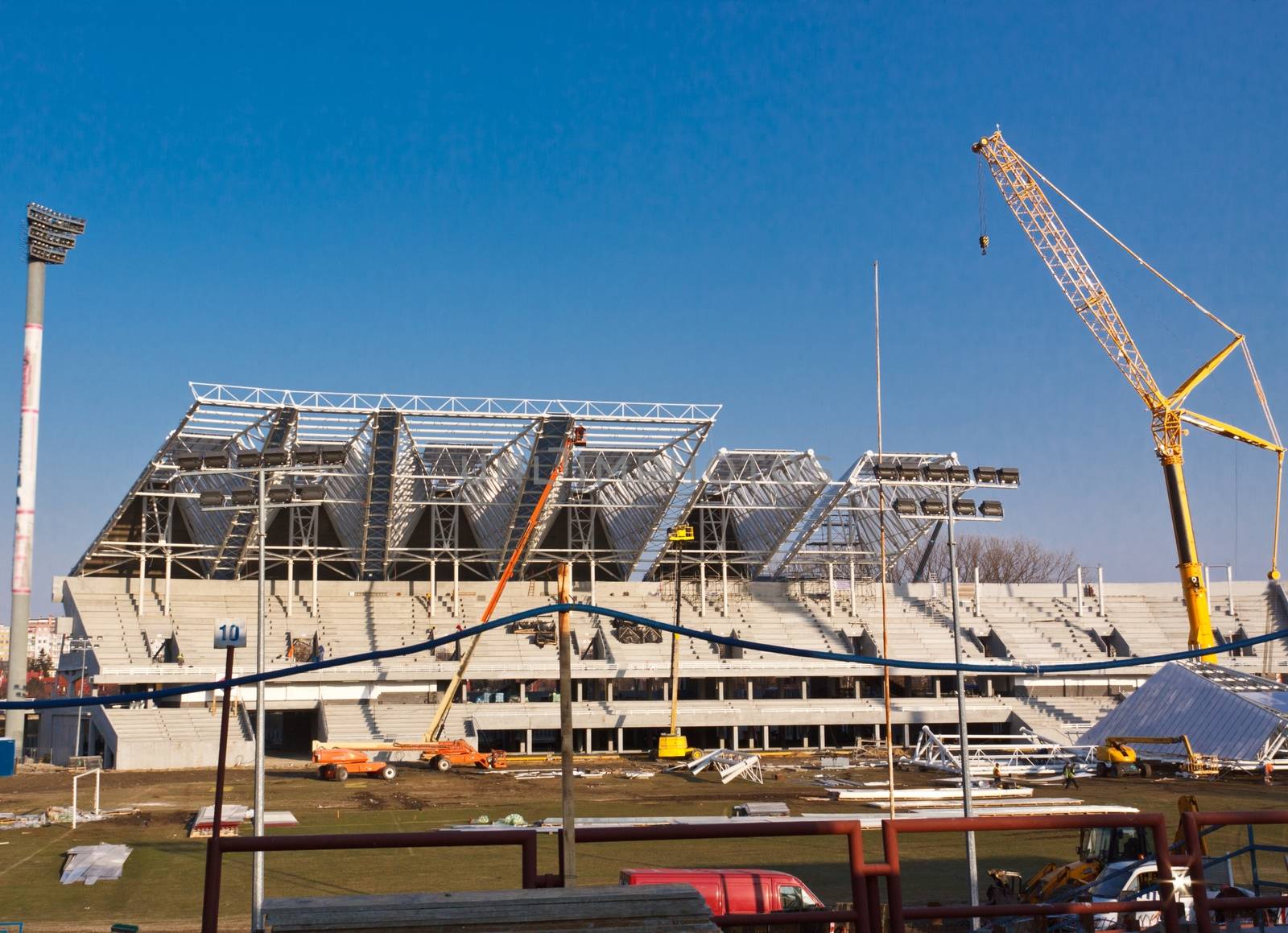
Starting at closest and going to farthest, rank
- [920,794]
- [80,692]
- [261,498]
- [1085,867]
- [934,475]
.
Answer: [1085,867] → [261,498] → [920,794] → [934,475] → [80,692]

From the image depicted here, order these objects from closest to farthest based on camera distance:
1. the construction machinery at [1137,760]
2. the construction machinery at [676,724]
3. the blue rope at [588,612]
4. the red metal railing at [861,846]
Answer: the red metal railing at [861,846] < the blue rope at [588,612] < the construction machinery at [1137,760] < the construction machinery at [676,724]

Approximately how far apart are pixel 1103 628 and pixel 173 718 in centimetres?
5922

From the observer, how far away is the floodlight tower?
195 ft

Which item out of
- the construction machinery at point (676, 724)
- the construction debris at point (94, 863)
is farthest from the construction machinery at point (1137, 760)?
the construction debris at point (94, 863)

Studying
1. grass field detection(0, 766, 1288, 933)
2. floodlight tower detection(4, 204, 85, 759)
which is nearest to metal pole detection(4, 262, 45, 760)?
floodlight tower detection(4, 204, 85, 759)

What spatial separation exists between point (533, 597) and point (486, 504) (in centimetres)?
974

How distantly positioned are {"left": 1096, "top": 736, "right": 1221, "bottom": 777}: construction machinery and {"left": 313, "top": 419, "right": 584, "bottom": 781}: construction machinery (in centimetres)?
2797

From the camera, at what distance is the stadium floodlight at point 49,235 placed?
62812 mm

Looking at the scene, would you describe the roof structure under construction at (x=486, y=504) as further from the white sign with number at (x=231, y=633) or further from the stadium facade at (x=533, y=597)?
the white sign with number at (x=231, y=633)

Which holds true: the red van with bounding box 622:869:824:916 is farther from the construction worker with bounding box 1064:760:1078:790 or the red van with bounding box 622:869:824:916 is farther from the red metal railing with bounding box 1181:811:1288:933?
the construction worker with bounding box 1064:760:1078:790

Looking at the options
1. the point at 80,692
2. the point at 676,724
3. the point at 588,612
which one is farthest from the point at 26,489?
the point at 588,612

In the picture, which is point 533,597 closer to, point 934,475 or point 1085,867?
point 934,475

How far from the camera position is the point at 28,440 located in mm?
60875

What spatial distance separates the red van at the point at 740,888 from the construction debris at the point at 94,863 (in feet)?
54.5
